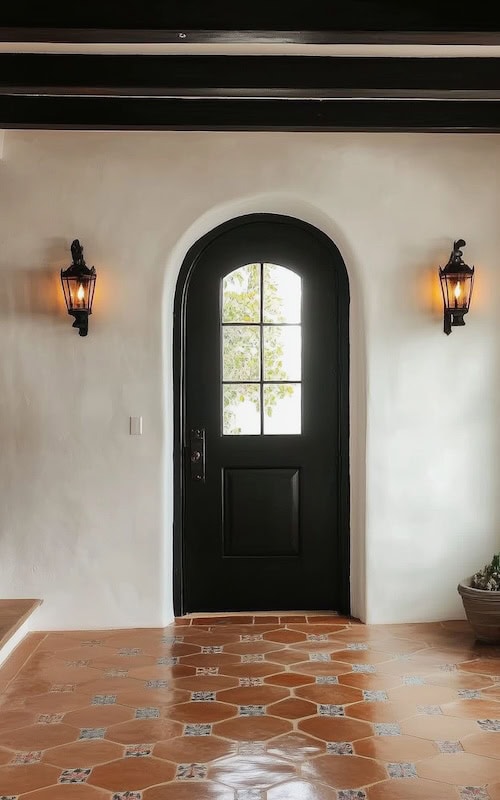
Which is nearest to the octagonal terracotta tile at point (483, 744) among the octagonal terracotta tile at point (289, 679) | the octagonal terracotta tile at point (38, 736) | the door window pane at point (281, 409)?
the octagonal terracotta tile at point (289, 679)

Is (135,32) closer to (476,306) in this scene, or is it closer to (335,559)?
(476,306)

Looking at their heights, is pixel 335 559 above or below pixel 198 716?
above

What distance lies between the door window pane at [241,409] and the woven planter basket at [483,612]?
5.20ft

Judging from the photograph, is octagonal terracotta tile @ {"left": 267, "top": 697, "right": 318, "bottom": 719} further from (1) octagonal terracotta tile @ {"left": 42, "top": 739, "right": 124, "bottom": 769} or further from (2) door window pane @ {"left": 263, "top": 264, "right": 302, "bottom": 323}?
(2) door window pane @ {"left": 263, "top": 264, "right": 302, "bottom": 323}

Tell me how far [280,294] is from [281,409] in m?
0.71

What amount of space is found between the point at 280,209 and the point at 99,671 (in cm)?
285

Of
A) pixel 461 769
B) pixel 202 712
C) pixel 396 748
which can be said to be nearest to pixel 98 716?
pixel 202 712

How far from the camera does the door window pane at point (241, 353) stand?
219 inches

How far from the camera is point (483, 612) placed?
15.9 feet

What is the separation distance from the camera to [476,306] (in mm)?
5387

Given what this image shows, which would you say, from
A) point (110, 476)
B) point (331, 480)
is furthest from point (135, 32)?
point (331, 480)

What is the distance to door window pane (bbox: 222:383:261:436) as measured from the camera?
18.2 feet

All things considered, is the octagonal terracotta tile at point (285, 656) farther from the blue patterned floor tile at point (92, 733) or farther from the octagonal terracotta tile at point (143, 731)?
the blue patterned floor tile at point (92, 733)

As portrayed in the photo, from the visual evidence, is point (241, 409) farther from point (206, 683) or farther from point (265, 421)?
point (206, 683)
